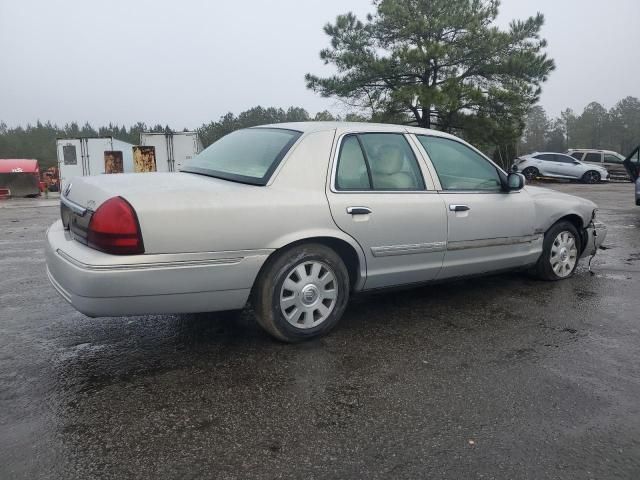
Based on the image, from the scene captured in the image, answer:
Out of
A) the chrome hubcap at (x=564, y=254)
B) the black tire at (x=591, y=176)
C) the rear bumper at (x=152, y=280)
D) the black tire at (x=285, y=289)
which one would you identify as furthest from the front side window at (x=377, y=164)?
the black tire at (x=591, y=176)

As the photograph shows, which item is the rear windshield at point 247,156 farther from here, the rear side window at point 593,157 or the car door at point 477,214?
the rear side window at point 593,157

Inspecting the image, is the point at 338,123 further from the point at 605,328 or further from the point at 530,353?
the point at 605,328

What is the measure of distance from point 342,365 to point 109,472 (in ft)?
4.80

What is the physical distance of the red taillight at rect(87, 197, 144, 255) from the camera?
2.88m

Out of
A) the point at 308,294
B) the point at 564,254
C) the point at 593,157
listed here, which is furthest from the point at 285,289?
the point at 593,157

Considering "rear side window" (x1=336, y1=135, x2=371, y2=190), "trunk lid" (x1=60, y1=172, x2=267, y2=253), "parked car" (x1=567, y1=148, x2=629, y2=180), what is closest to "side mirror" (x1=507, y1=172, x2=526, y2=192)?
"rear side window" (x1=336, y1=135, x2=371, y2=190)

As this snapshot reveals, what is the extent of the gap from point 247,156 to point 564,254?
3298 millimetres

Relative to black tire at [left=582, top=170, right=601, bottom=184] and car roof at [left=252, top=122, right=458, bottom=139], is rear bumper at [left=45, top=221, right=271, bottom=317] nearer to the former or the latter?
car roof at [left=252, top=122, right=458, bottom=139]

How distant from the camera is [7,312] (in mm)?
4207

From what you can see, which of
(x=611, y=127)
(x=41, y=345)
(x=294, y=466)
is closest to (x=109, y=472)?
(x=294, y=466)

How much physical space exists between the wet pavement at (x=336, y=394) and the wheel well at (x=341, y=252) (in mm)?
446

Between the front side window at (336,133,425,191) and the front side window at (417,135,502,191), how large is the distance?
0.24 m

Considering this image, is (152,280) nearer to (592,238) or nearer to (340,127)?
(340,127)

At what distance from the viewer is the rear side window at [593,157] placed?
88.5 ft
